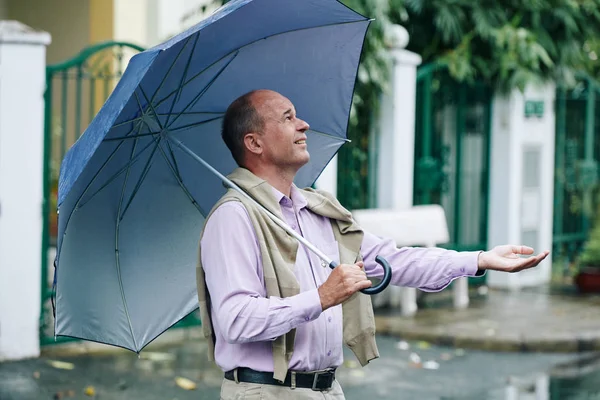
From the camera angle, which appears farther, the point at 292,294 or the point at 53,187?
the point at 53,187

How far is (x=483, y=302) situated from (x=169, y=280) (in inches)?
300

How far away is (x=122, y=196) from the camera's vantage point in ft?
12.3

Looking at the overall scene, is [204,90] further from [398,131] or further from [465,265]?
[398,131]

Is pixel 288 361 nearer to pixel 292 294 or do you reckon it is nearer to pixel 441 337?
pixel 292 294

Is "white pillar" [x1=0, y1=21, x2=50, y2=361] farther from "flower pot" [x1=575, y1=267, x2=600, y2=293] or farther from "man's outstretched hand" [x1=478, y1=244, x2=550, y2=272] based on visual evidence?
"flower pot" [x1=575, y1=267, x2=600, y2=293]

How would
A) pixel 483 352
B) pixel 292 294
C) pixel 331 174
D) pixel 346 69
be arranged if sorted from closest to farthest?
pixel 292 294 → pixel 346 69 → pixel 483 352 → pixel 331 174

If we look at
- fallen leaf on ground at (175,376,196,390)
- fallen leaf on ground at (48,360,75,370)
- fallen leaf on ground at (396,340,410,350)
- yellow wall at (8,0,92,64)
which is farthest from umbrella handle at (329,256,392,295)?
yellow wall at (8,0,92,64)

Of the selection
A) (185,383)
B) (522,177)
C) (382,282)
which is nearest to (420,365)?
(185,383)

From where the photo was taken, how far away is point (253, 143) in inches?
139

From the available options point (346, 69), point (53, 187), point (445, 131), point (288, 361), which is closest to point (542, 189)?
point (445, 131)

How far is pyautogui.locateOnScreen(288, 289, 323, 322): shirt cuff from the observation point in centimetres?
313

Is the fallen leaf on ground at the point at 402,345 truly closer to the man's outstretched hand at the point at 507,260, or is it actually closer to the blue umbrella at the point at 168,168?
the blue umbrella at the point at 168,168

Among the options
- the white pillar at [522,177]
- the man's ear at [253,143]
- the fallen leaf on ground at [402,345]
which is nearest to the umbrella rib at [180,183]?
the man's ear at [253,143]

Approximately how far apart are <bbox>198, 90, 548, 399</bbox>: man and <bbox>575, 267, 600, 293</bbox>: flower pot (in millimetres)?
8542
